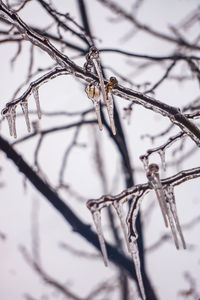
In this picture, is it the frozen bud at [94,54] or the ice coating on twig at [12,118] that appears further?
the ice coating on twig at [12,118]

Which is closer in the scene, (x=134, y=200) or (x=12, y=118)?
(x=134, y=200)

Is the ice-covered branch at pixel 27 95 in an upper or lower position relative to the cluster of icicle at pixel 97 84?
upper

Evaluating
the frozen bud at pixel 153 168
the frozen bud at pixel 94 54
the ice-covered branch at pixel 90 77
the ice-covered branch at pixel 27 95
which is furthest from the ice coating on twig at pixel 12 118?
the frozen bud at pixel 153 168

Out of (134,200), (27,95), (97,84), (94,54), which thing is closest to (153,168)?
(134,200)

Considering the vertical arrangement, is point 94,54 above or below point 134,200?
above

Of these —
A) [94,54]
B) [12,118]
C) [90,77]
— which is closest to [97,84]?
[90,77]

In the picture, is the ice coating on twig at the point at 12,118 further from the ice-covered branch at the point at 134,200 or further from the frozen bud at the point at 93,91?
the ice-covered branch at the point at 134,200

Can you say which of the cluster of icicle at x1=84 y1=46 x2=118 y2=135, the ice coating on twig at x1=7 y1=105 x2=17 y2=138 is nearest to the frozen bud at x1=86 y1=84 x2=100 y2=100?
the cluster of icicle at x1=84 y1=46 x2=118 y2=135

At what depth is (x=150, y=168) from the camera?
60.7 inches

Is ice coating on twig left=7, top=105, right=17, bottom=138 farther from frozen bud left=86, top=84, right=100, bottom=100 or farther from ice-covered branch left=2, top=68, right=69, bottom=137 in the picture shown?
frozen bud left=86, top=84, right=100, bottom=100

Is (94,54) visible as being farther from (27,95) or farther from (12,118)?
(12,118)

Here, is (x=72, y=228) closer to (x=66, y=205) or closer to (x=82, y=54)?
(x=66, y=205)

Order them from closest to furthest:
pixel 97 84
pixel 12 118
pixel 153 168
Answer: pixel 153 168, pixel 97 84, pixel 12 118

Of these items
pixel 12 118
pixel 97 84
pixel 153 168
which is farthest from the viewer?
pixel 12 118
